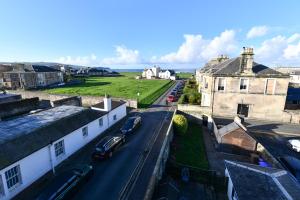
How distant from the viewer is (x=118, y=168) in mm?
17516

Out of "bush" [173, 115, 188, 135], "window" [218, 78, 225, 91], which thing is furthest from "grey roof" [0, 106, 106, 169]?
"window" [218, 78, 225, 91]

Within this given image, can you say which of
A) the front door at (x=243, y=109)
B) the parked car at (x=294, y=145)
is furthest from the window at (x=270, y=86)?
the parked car at (x=294, y=145)

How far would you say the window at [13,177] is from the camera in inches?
509

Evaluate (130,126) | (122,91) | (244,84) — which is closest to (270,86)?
(244,84)

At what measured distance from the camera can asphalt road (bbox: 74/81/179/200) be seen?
47.1 feet

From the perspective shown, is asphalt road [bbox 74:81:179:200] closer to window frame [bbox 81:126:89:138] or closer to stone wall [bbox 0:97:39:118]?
window frame [bbox 81:126:89:138]

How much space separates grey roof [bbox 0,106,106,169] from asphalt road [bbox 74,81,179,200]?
5.20 m

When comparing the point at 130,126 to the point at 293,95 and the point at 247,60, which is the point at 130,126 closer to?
the point at 247,60

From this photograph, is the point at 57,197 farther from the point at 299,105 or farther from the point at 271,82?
the point at 299,105

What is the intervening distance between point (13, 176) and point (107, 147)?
316 inches

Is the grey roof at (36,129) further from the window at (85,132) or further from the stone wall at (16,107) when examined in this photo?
the stone wall at (16,107)

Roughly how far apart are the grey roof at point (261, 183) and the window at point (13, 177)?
1660 centimetres

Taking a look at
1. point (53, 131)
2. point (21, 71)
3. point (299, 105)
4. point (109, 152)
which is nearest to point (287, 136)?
point (299, 105)

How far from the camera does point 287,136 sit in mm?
26781
